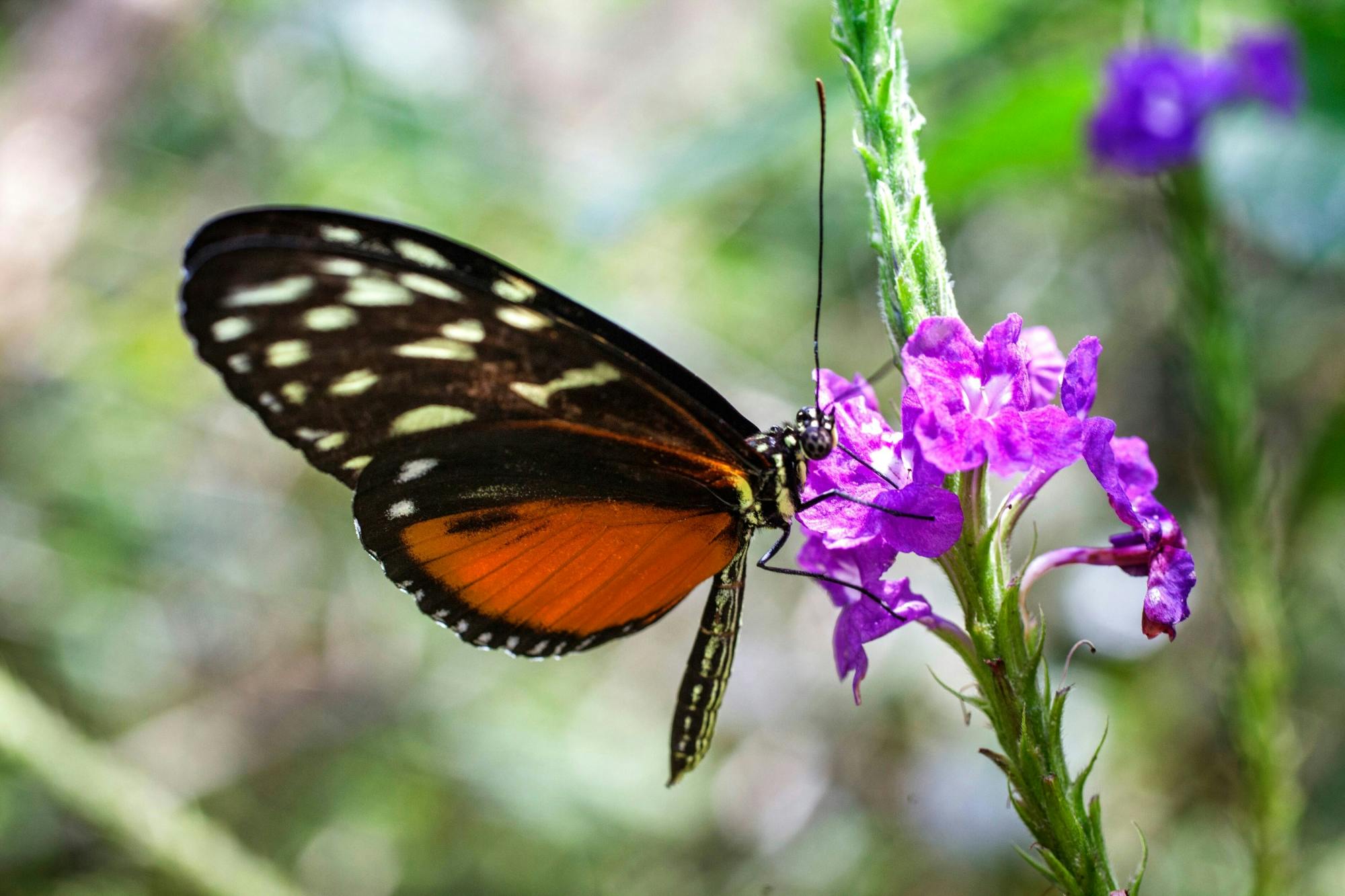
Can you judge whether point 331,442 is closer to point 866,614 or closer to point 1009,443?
point 866,614

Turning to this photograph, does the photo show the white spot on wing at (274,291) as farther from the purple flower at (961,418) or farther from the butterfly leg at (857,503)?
the purple flower at (961,418)

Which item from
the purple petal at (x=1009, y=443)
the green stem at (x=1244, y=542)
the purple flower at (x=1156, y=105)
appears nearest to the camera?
the purple petal at (x=1009, y=443)

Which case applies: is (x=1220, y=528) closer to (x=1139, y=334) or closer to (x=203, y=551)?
(x=1139, y=334)

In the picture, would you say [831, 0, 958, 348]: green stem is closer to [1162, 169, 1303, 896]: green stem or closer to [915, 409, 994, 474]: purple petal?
[915, 409, 994, 474]: purple petal

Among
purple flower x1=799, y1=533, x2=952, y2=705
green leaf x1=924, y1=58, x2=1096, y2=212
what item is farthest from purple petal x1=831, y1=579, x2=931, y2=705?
green leaf x1=924, y1=58, x2=1096, y2=212

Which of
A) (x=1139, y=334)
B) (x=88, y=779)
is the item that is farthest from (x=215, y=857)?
(x=1139, y=334)

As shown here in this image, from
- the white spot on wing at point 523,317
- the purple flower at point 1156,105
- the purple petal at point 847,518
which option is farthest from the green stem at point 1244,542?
the white spot on wing at point 523,317

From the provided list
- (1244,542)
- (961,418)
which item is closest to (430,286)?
(961,418)
